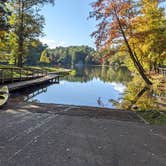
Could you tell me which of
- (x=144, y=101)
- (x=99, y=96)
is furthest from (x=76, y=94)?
(x=144, y=101)

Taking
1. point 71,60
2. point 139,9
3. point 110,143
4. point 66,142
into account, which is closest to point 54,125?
point 66,142

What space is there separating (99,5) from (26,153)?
46.8 feet

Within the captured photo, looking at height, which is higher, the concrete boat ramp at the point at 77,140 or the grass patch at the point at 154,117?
the concrete boat ramp at the point at 77,140

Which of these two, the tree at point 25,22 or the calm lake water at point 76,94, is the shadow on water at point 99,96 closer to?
the calm lake water at point 76,94

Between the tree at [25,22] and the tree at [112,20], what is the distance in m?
12.7

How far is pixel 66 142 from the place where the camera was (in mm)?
4258

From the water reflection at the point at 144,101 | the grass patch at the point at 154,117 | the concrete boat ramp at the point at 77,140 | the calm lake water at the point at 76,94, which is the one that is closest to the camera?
the concrete boat ramp at the point at 77,140

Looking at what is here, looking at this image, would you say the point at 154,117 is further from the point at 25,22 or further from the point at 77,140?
the point at 25,22

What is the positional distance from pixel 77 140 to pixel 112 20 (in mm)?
13358

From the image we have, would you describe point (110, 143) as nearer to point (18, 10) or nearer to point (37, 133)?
point (37, 133)

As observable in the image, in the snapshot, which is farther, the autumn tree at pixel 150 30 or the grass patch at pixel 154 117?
the autumn tree at pixel 150 30

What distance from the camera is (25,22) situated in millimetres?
26812

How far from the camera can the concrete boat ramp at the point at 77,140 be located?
3504mm

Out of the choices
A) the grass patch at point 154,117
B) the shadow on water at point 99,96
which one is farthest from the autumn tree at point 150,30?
the grass patch at point 154,117
